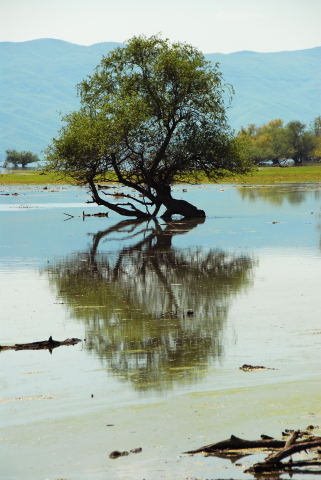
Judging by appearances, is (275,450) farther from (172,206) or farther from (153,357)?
(172,206)

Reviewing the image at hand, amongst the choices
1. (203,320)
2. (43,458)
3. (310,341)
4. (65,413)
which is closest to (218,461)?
(43,458)

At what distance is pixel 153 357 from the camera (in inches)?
848

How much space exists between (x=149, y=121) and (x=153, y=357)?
167 ft

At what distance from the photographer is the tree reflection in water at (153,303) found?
2108cm

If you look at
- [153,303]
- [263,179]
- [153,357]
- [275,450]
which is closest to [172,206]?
[153,303]

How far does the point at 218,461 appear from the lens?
45.5 ft

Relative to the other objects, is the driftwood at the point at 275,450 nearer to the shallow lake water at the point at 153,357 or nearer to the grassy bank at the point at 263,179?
the shallow lake water at the point at 153,357

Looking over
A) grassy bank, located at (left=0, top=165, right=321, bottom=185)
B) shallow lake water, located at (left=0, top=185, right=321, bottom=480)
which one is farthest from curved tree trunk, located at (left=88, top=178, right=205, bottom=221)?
grassy bank, located at (left=0, top=165, right=321, bottom=185)

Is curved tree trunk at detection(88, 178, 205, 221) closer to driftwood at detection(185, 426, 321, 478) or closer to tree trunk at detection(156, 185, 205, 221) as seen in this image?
tree trunk at detection(156, 185, 205, 221)

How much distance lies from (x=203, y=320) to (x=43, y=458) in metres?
12.2

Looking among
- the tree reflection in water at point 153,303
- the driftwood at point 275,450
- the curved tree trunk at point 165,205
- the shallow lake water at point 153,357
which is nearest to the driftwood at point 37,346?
the shallow lake water at point 153,357

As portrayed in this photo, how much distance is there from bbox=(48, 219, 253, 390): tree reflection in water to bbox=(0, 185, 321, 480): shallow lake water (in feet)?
0.19

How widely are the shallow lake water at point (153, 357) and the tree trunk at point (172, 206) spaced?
2414 centimetres

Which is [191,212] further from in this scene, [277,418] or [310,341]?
[277,418]
